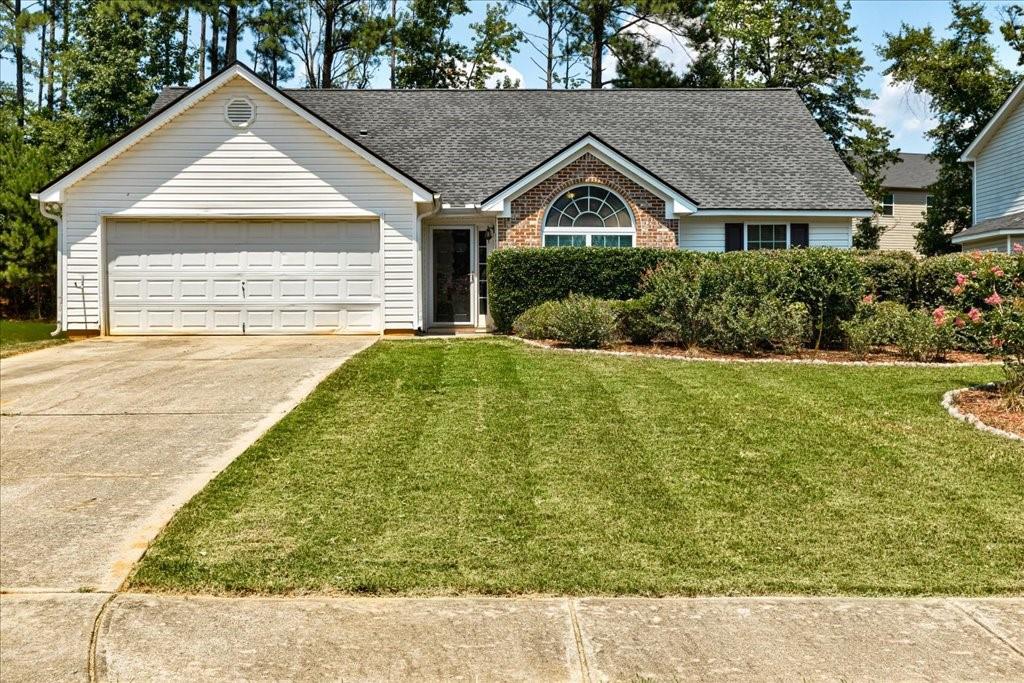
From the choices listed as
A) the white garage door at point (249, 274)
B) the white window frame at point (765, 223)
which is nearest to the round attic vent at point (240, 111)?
the white garage door at point (249, 274)

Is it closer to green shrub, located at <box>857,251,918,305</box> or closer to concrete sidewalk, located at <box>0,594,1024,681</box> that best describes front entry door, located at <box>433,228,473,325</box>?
green shrub, located at <box>857,251,918,305</box>

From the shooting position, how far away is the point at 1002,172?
25.7m

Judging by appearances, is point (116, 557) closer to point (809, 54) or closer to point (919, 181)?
point (809, 54)

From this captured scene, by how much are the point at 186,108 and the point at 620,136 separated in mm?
10158

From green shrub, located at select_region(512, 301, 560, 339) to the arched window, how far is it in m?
2.80

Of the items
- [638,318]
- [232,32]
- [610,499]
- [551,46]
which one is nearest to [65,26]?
[232,32]

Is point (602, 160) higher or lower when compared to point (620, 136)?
lower

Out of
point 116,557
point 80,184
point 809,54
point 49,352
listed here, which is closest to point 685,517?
point 116,557

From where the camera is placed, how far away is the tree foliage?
99.6ft

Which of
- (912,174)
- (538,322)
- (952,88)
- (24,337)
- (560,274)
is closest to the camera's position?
(538,322)

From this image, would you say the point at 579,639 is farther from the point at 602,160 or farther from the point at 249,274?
the point at 602,160

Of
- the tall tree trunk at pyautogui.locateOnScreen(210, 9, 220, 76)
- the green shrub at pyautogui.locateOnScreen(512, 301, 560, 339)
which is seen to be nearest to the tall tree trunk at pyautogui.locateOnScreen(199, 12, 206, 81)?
the tall tree trunk at pyautogui.locateOnScreen(210, 9, 220, 76)

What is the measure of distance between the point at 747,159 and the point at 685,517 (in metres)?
16.9

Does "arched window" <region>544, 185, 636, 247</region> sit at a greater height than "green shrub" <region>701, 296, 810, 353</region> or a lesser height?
greater
